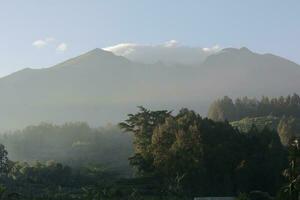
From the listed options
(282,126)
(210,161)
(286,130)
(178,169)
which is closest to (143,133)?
(178,169)

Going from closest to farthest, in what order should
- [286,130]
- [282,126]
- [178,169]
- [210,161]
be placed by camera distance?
1. [178,169]
2. [210,161]
3. [286,130]
4. [282,126]

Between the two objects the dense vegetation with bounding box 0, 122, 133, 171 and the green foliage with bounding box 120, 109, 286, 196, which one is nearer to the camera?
the green foliage with bounding box 120, 109, 286, 196

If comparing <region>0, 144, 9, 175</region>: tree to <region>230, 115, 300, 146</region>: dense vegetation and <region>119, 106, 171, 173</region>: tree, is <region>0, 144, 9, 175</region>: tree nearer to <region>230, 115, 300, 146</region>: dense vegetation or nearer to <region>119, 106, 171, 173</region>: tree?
<region>119, 106, 171, 173</region>: tree

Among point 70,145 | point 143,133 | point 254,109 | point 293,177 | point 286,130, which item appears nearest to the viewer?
point 293,177

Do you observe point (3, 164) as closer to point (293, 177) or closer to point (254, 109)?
point (293, 177)

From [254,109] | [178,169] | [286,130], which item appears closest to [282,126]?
[286,130]

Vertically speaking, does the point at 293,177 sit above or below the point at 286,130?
below

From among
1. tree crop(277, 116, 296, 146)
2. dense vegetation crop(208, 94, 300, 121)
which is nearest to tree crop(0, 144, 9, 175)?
tree crop(277, 116, 296, 146)

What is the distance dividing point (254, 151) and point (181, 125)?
5.57m

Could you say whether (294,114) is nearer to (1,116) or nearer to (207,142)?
(207,142)

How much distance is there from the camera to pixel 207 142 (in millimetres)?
47156

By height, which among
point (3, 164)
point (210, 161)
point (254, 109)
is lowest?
point (210, 161)

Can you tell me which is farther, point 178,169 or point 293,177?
point 178,169

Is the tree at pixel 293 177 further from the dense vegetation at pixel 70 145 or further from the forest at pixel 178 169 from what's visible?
the dense vegetation at pixel 70 145
